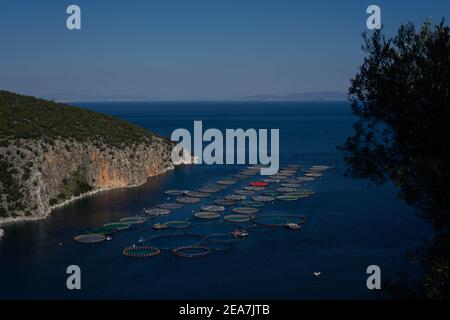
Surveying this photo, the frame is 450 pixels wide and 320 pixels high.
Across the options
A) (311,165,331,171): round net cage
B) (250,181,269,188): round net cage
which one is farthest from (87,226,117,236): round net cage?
(311,165,331,171): round net cage

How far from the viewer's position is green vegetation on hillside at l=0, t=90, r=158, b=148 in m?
111

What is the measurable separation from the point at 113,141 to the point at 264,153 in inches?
2671

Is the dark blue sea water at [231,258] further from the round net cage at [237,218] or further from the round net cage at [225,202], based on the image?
the round net cage at [225,202]

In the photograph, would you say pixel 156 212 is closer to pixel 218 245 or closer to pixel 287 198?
pixel 218 245

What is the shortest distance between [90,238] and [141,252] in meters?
10.7

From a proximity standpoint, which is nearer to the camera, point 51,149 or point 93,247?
point 93,247

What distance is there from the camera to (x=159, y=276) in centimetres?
6244

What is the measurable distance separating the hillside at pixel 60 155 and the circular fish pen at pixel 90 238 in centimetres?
1635

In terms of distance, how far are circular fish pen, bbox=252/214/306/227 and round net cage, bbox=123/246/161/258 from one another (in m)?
20.6

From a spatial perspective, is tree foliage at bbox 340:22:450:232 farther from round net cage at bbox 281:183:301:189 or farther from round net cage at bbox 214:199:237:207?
round net cage at bbox 281:183:301:189

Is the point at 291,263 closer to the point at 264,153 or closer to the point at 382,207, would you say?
the point at 382,207

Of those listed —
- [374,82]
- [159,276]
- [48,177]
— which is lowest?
[159,276]

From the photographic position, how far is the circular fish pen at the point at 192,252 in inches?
2756
